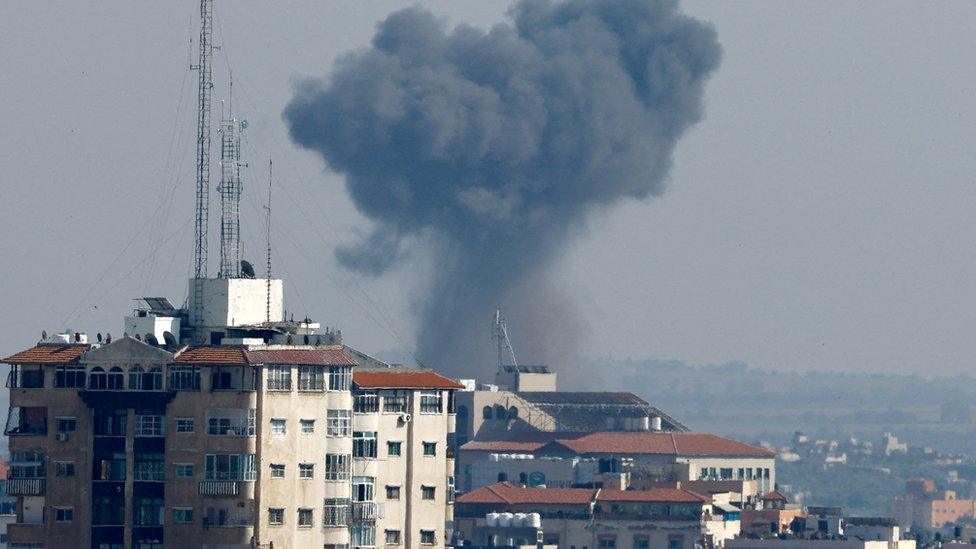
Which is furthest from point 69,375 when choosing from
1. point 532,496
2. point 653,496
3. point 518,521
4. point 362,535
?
point 532,496

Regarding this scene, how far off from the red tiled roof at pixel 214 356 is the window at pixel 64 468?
4.81 meters

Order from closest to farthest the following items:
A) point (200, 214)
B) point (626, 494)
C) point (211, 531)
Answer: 1. point (211, 531)
2. point (200, 214)
3. point (626, 494)

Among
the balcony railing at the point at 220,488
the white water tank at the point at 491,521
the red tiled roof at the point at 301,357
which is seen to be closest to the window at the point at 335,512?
the balcony railing at the point at 220,488

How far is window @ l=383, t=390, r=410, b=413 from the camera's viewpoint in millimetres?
123625

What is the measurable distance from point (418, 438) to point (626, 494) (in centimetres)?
6198

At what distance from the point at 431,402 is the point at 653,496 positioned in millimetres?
59647

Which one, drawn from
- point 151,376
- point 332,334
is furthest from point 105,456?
point 332,334

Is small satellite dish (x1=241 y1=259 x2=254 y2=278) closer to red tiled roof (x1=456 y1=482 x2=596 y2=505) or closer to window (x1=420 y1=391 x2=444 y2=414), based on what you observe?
window (x1=420 y1=391 x2=444 y2=414)

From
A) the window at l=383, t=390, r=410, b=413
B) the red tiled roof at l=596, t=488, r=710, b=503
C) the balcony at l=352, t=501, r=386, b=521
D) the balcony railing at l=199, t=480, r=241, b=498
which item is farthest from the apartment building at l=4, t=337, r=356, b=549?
the red tiled roof at l=596, t=488, r=710, b=503

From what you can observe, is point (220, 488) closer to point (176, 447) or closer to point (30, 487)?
point (176, 447)

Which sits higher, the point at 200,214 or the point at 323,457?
the point at 200,214

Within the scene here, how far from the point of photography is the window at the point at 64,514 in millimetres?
112188

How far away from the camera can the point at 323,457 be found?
113812mm

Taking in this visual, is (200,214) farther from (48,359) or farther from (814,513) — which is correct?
(814,513)
